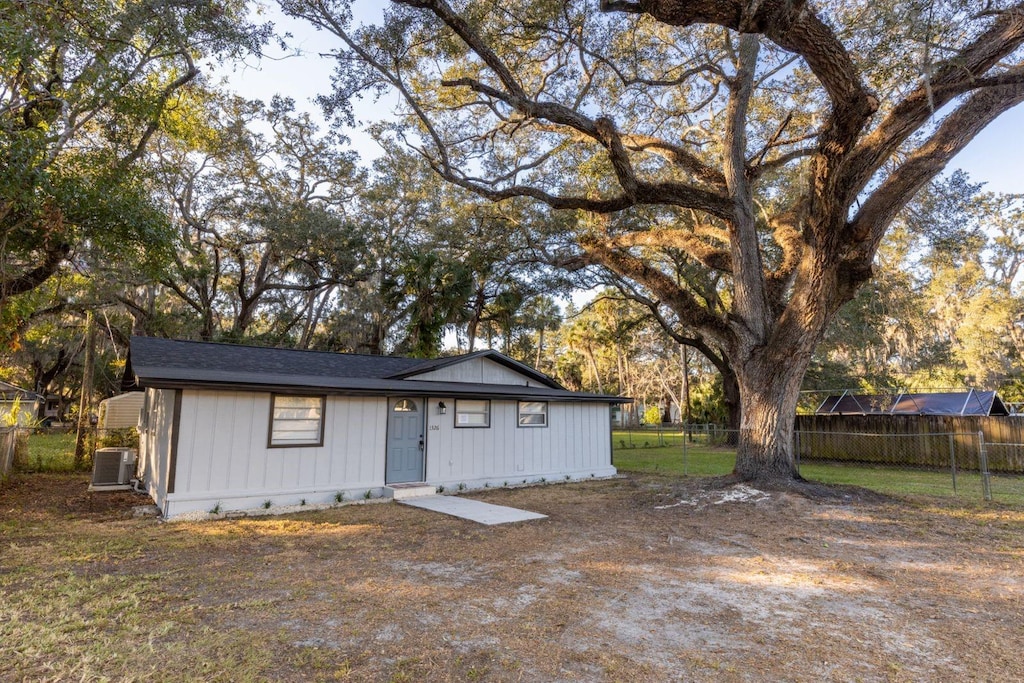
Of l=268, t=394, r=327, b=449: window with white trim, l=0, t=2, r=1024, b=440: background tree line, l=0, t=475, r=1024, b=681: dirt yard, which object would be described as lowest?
l=0, t=475, r=1024, b=681: dirt yard

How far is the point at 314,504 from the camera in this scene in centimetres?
895

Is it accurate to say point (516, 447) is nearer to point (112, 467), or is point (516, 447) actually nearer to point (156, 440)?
point (156, 440)

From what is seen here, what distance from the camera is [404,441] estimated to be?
409 inches

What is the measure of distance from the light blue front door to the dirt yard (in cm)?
226

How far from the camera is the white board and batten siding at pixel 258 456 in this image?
25.9 ft

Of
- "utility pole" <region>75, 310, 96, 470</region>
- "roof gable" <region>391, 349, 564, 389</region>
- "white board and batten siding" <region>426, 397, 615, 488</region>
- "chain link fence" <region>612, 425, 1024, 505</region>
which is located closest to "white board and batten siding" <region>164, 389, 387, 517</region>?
"white board and batten siding" <region>426, 397, 615, 488</region>

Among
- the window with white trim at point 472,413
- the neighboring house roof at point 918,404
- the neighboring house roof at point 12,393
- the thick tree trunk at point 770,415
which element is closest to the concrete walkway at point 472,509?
the window with white trim at point 472,413

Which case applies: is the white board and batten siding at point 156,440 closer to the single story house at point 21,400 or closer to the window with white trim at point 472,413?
the single story house at point 21,400

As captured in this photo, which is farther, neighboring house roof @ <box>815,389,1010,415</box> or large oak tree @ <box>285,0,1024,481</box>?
neighboring house roof @ <box>815,389,1010,415</box>

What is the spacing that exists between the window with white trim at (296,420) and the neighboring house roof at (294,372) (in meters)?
0.37

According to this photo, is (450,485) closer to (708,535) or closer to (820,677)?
(708,535)

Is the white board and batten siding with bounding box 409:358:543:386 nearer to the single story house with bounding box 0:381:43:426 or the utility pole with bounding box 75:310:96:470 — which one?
the utility pole with bounding box 75:310:96:470

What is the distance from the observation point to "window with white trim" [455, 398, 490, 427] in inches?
442

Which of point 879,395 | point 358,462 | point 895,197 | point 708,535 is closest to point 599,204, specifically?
point 895,197
